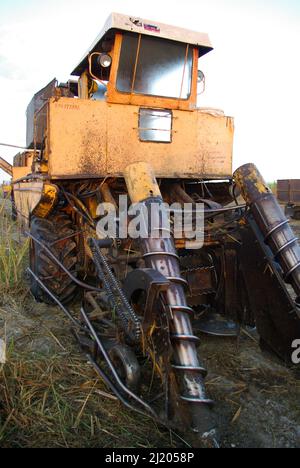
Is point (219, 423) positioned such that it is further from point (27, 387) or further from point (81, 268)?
point (81, 268)

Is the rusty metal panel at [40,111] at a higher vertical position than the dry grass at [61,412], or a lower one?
higher

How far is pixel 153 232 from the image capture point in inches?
118

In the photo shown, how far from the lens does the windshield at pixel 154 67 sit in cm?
440

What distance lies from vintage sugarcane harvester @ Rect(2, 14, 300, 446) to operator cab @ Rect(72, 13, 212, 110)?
0.04ft

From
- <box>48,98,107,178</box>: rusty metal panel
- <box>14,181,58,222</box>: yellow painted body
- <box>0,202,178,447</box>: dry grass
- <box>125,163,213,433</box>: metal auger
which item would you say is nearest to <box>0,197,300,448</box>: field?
<box>0,202,178,447</box>: dry grass

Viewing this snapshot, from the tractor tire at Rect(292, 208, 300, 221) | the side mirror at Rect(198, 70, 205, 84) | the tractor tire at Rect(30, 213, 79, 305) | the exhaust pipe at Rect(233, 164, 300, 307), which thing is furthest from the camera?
the tractor tire at Rect(292, 208, 300, 221)

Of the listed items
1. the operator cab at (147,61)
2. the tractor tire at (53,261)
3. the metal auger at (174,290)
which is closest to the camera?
the metal auger at (174,290)

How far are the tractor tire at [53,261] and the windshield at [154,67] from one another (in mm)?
1708

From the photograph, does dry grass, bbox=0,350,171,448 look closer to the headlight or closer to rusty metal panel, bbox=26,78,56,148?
the headlight

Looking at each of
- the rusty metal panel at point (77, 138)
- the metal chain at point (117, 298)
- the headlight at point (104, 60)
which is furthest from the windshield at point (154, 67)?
the metal chain at point (117, 298)

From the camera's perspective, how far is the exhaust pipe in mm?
3098

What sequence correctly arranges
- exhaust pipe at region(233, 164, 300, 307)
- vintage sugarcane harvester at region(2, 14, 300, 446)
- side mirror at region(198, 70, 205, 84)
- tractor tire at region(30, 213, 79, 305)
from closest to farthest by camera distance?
1. vintage sugarcane harvester at region(2, 14, 300, 446)
2. exhaust pipe at region(233, 164, 300, 307)
3. tractor tire at region(30, 213, 79, 305)
4. side mirror at region(198, 70, 205, 84)

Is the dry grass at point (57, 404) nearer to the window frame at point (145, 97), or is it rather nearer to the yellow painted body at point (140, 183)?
the yellow painted body at point (140, 183)

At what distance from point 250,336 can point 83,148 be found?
2.44 meters
